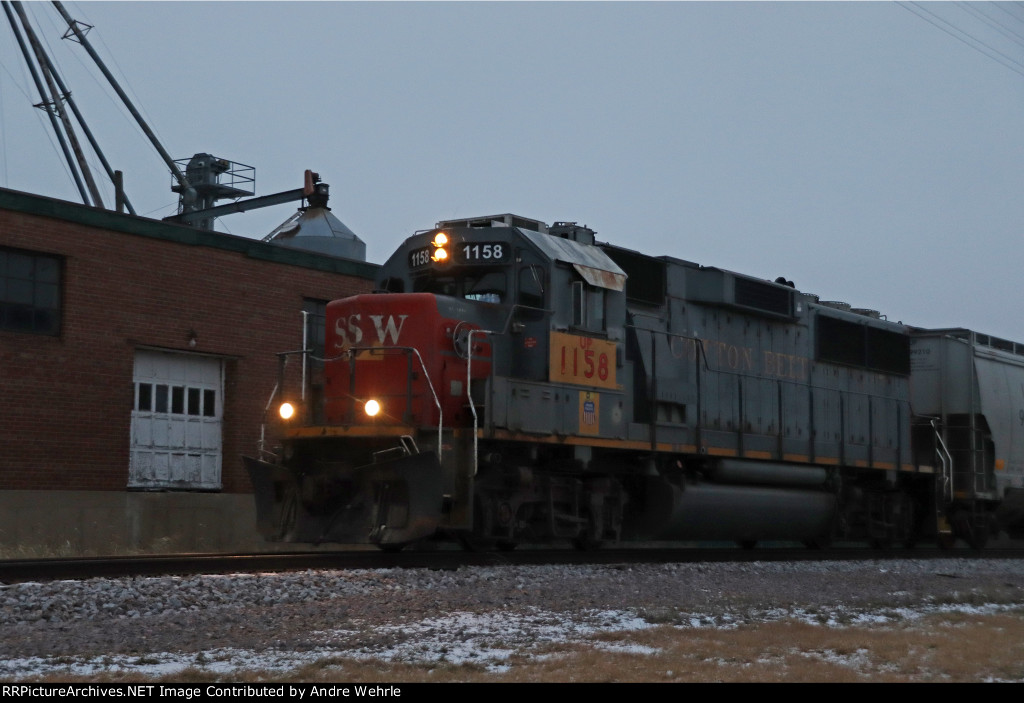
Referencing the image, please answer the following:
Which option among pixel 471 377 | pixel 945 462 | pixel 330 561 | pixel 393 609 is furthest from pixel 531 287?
pixel 945 462

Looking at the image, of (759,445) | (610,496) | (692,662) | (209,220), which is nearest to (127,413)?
(610,496)

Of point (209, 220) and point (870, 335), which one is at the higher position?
point (209, 220)

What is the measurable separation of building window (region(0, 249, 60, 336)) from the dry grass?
40.3 feet

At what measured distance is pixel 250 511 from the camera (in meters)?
19.3

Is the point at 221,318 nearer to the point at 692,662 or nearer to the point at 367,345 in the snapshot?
the point at 367,345

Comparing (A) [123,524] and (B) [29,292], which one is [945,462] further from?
(B) [29,292]

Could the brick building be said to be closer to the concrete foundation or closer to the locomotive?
the concrete foundation

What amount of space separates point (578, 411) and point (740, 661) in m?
6.95

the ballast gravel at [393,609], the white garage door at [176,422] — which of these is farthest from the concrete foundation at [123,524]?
the ballast gravel at [393,609]

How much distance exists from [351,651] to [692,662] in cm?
188

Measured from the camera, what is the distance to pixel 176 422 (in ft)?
61.8

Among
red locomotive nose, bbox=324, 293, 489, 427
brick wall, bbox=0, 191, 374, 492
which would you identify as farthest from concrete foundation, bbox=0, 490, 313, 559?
red locomotive nose, bbox=324, 293, 489, 427

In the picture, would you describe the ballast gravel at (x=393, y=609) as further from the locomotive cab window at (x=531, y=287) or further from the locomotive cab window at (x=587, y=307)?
the locomotive cab window at (x=531, y=287)

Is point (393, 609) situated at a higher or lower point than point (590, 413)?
lower
